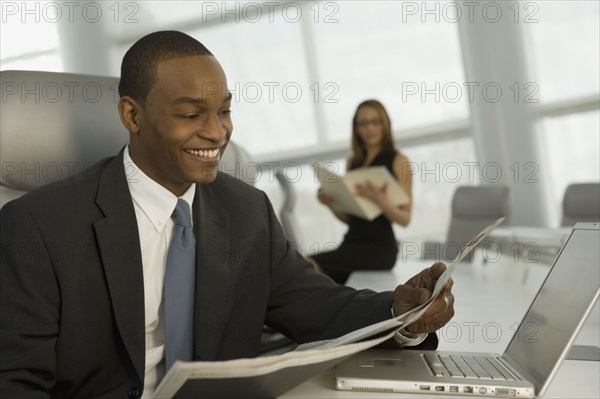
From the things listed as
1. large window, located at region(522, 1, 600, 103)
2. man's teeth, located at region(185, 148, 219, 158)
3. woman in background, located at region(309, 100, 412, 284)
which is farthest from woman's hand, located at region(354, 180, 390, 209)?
large window, located at region(522, 1, 600, 103)

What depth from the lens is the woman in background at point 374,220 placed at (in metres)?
3.48

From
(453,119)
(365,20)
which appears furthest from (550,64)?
(365,20)

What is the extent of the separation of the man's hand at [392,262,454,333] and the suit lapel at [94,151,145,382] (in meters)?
0.47

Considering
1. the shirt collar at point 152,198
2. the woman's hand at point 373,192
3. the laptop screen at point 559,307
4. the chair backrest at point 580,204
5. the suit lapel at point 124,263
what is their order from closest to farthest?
the laptop screen at point 559,307 → the suit lapel at point 124,263 → the shirt collar at point 152,198 → the woman's hand at point 373,192 → the chair backrest at point 580,204

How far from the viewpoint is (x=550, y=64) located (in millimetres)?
5738

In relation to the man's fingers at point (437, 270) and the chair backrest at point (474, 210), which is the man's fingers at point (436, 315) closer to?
the man's fingers at point (437, 270)

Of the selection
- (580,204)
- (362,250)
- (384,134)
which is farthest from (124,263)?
(580,204)

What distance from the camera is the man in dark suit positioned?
44.8 inches

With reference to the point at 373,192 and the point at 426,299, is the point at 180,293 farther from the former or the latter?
the point at 373,192

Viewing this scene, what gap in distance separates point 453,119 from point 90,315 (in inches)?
213

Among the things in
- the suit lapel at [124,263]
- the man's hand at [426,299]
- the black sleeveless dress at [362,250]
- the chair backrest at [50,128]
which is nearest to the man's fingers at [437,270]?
the man's hand at [426,299]

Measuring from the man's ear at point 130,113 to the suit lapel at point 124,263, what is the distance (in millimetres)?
140

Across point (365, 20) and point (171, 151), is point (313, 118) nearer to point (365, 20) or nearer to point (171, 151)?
point (365, 20)

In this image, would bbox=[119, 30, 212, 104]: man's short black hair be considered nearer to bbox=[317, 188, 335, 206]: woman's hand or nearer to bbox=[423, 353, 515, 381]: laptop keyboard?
bbox=[423, 353, 515, 381]: laptop keyboard
